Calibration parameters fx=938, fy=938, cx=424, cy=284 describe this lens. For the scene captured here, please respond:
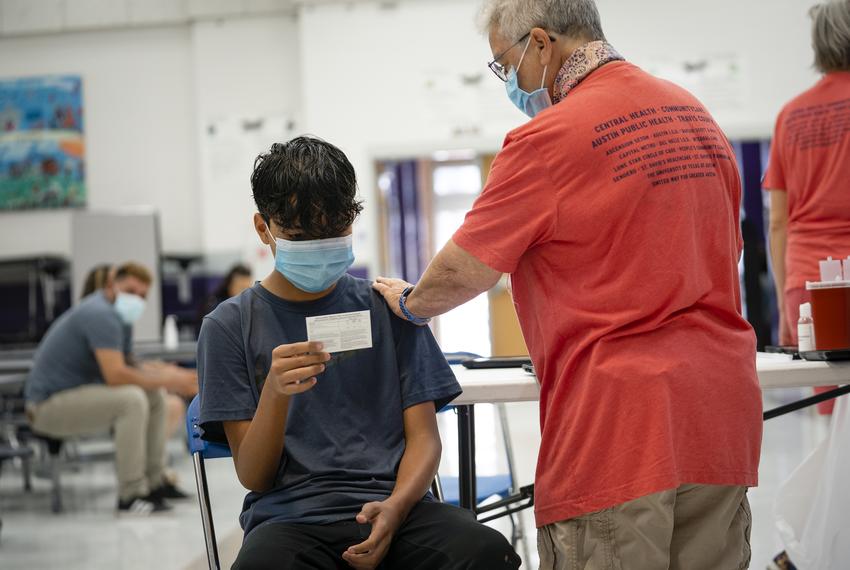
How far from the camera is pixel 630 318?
145cm

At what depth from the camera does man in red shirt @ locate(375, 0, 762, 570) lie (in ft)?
4.74

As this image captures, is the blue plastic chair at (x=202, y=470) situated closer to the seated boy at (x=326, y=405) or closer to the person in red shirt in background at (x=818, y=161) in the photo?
the seated boy at (x=326, y=405)

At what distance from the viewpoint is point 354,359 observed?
1764 millimetres

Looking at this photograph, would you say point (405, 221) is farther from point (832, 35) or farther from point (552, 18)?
point (552, 18)

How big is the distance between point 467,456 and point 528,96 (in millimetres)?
899

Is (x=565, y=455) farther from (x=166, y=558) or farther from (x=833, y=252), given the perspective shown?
(x=166, y=558)

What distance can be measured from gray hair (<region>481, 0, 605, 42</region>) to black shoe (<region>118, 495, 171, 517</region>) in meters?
3.76

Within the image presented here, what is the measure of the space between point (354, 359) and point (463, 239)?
376mm

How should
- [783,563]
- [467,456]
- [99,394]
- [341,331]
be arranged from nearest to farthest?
[341,331] → [467,456] → [783,563] → [99,394]

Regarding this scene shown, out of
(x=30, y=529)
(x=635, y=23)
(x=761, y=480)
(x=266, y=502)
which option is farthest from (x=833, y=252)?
(x=635, y=23)

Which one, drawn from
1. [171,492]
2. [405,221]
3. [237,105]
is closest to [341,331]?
[171,492]

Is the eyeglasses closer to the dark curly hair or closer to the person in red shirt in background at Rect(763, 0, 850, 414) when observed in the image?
the dark curly hair

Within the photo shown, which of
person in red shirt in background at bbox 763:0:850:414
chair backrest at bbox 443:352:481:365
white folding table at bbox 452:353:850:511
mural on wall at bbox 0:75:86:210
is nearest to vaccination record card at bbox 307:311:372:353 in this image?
white folding table at bbox 452:353:850:511

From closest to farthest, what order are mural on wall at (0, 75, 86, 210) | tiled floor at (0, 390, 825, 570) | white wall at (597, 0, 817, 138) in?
1. tiled floor at (0, 390, 825, 570)
2. white wall at (597, 0, 817, 138)
3. mural on wall at (0, 75, 86, 210)
